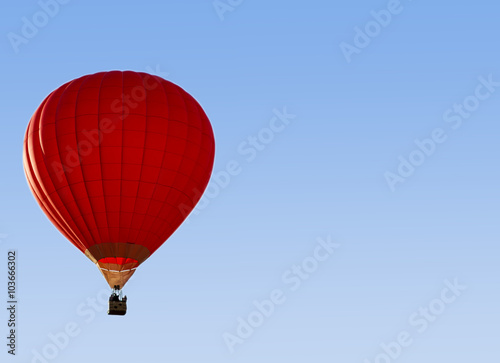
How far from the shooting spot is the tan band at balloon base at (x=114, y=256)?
50031 mm

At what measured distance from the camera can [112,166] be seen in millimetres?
49906

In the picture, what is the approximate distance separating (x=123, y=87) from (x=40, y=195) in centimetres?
512

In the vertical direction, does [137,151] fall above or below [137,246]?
above

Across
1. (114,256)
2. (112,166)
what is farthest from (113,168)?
(114,256)

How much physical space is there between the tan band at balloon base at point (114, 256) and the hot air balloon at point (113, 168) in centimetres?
4

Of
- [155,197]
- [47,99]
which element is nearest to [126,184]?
[155,197]

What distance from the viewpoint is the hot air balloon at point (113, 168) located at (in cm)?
4991

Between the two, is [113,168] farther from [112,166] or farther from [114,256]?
[114,256]

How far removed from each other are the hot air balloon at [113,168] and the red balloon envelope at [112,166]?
0.04 metres

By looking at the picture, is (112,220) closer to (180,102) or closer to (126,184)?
(126,184)

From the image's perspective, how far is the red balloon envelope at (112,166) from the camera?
4991cm

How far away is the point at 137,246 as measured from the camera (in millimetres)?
50375

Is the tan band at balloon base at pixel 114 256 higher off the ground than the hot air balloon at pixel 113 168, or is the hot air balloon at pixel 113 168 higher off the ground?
the hot air balloon at pixel 113 168

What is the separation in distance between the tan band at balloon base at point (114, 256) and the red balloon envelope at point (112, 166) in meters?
0.04
